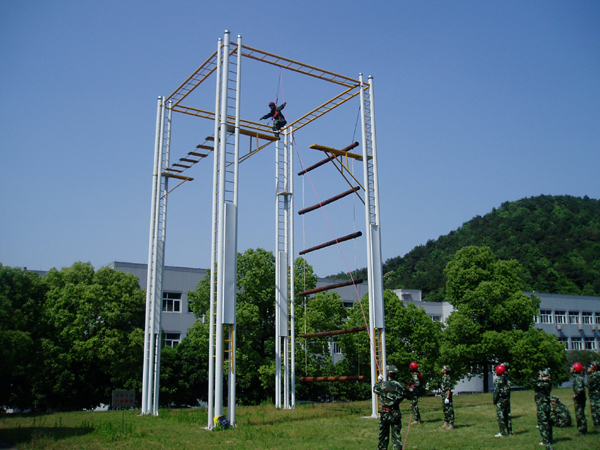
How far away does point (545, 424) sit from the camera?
10.9 meters

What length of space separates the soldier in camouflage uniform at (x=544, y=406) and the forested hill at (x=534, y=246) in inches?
2439

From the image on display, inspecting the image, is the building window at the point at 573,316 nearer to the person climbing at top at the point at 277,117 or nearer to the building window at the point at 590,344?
the building window at the point at 590,344

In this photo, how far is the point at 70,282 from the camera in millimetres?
28891

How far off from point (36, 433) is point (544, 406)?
41.3ft

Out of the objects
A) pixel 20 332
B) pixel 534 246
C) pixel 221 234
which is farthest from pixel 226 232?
pixel 534 246

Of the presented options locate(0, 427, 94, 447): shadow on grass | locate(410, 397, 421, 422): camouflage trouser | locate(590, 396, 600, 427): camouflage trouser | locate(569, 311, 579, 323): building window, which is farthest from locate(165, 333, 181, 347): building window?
locate(569, 311, 579, 323): building window

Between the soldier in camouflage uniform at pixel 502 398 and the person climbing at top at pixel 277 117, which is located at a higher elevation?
the person climbing at top at pixel 277 117

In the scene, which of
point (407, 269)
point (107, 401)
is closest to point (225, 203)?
point (107, 401)

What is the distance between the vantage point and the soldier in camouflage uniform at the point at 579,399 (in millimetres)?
12617

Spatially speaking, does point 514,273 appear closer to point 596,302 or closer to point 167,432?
point 167,432

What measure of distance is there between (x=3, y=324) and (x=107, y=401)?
13017 mm

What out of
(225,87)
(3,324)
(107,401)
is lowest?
(107,401)

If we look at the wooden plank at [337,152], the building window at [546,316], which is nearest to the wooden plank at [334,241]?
the wooden plank at [337,152]

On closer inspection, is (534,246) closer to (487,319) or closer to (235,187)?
(487,319)
